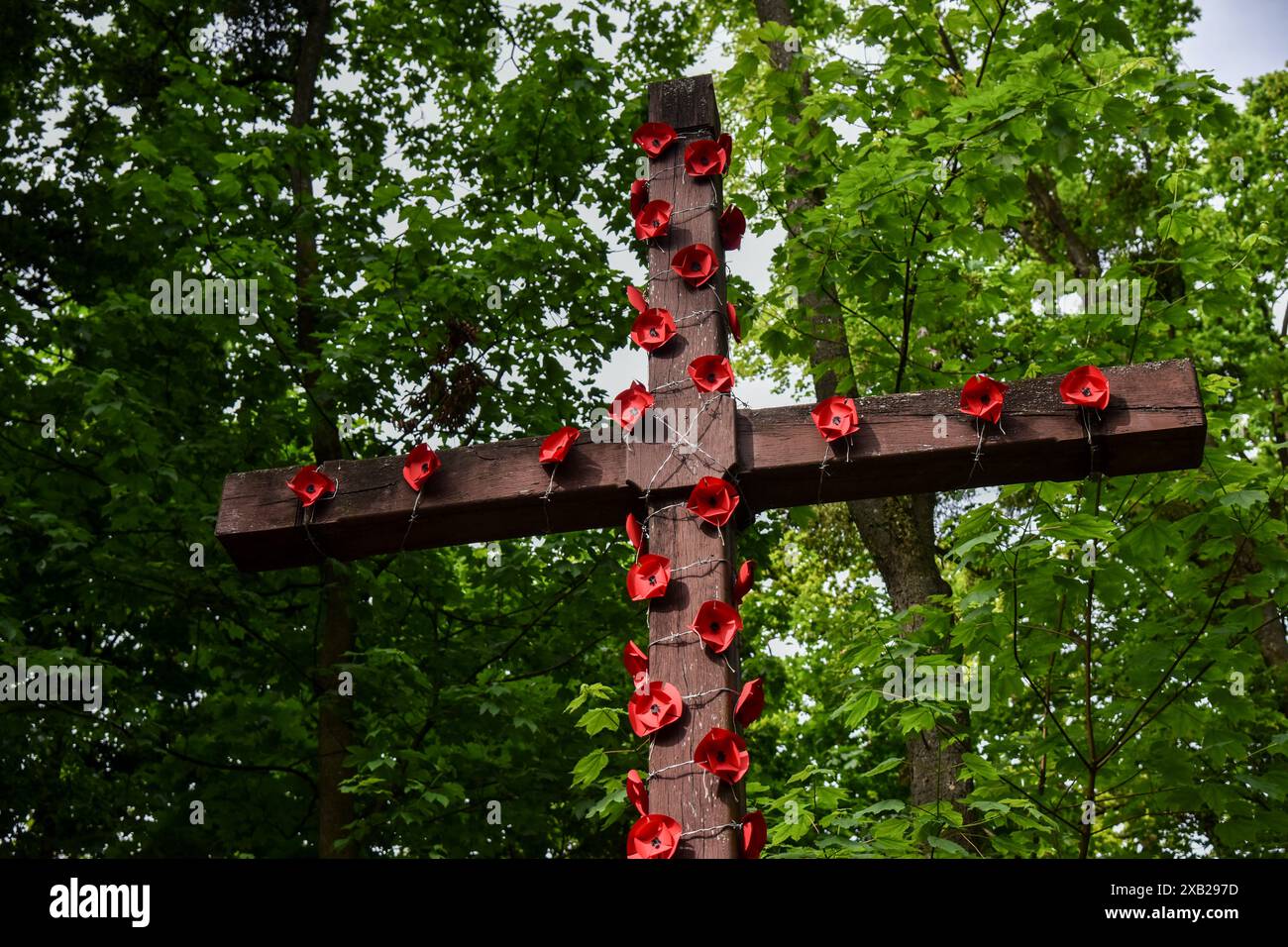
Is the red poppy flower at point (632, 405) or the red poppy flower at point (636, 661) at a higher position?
the red poppy flower at point (632, 405)

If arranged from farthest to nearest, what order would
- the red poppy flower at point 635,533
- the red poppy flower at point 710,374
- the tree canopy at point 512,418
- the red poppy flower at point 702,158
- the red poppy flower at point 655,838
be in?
1. the tree canopy at point 512,418
2. the red poppy flower at point 702,158
3. the red poppy flower at point 710,374
4. the red poppy flower at point 635,533
5. the red poppy flower at point 655,838

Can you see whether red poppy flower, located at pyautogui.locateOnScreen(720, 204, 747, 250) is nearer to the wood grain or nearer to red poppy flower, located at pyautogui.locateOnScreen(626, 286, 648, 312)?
the wood grain

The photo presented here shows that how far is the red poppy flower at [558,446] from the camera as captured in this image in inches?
140

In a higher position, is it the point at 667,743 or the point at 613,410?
the point at 613,410

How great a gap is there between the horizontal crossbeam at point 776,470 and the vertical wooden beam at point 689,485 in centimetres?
7

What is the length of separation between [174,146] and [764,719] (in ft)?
31.3

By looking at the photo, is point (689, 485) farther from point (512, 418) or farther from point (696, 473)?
point (512, 418)

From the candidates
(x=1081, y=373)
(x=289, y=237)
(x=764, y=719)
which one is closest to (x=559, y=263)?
(x=289, y=237)

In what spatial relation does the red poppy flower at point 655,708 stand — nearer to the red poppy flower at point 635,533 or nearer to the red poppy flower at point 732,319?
the red poppy flower at point 635,533

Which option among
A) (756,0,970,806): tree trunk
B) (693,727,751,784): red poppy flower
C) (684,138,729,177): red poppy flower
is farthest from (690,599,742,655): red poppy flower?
(756,0,970,806): tree trunk

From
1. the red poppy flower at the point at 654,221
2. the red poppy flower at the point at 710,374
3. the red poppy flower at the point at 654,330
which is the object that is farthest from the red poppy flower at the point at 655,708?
the red poppy flower at the point at 654,221
